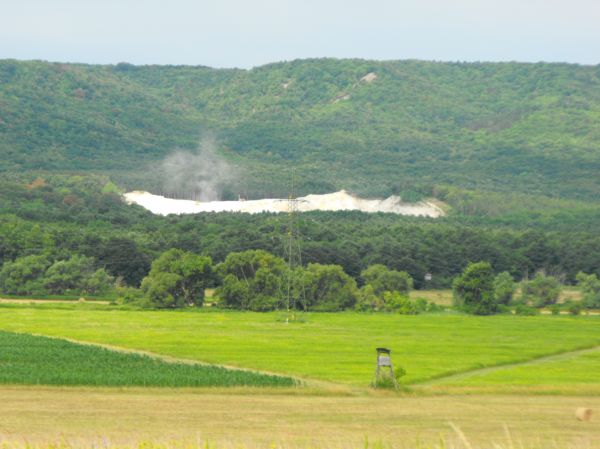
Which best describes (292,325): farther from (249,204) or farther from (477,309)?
(249,204)

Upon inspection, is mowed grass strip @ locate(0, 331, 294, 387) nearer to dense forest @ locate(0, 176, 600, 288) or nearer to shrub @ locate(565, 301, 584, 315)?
shrub @ locate(565, 301, 584, 315)

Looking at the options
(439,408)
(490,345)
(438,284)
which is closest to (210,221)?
(438,284)

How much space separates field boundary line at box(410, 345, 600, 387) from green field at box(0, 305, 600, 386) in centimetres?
29

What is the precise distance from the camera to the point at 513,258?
116562 millimetres

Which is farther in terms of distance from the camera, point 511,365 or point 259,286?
point 259,286

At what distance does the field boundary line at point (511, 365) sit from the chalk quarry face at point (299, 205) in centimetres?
10641

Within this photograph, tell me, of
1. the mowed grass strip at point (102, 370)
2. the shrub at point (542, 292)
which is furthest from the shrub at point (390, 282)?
the mowed grass strip at point (102, 370)

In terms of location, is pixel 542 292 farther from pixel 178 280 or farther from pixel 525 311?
pixel 178 280

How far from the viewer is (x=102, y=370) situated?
157 feet

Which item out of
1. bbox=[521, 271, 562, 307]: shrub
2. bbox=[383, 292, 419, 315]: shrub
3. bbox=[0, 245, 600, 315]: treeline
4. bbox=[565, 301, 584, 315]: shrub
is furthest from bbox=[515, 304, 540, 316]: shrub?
bbox=[383, 292, 419, 315]: shrub

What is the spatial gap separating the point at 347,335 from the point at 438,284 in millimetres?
45976

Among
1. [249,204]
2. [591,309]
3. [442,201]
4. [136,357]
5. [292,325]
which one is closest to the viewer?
[136,357]

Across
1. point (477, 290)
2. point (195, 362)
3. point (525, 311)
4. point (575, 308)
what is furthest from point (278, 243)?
point (195, 362)

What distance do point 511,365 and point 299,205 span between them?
121m
